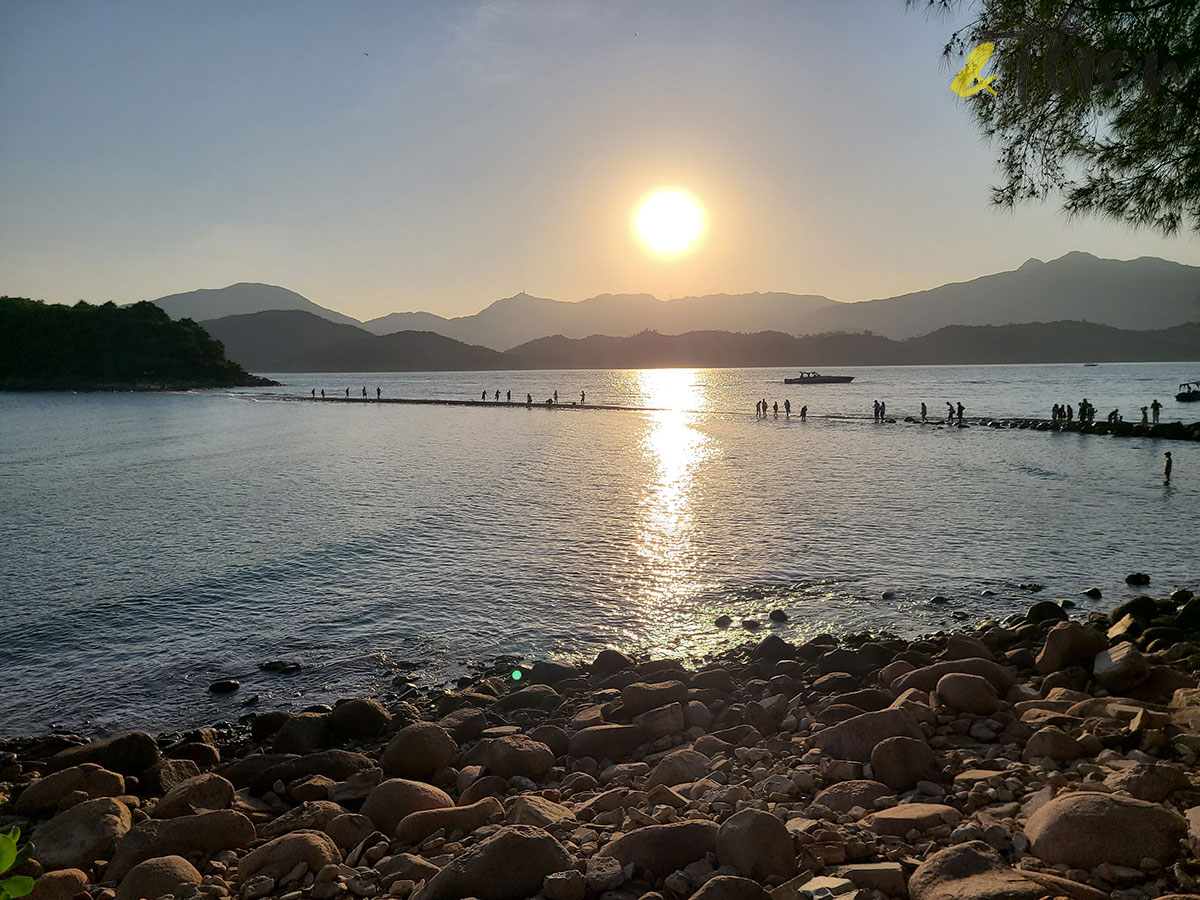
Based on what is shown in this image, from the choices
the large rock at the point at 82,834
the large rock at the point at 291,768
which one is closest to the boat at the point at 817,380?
the large rock at the point at 291,768

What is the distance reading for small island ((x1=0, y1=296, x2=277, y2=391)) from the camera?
147 meters

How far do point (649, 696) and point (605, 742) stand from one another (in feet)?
4.47

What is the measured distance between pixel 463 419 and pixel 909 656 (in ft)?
231

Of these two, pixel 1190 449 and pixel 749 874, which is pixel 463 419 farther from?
pixel 749 874

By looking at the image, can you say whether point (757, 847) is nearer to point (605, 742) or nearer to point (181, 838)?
point (605, 742)

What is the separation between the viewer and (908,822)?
17.5 ft

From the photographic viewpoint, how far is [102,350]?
500 ft

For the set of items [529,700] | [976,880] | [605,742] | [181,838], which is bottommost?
[529,700]

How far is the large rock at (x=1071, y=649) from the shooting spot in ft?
29.9

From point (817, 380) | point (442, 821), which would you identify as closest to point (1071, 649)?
point (442, 821)

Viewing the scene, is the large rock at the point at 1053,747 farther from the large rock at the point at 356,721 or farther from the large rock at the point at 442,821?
the large rock at the point at 356,721

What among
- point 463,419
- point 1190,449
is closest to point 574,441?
point 463,419

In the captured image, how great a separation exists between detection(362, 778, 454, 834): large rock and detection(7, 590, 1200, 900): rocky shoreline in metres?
0.02

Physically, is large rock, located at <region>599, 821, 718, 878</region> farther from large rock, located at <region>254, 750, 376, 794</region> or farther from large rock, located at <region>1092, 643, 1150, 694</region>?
large rock, located at <region>1092, 643, 1150, 694</region>
